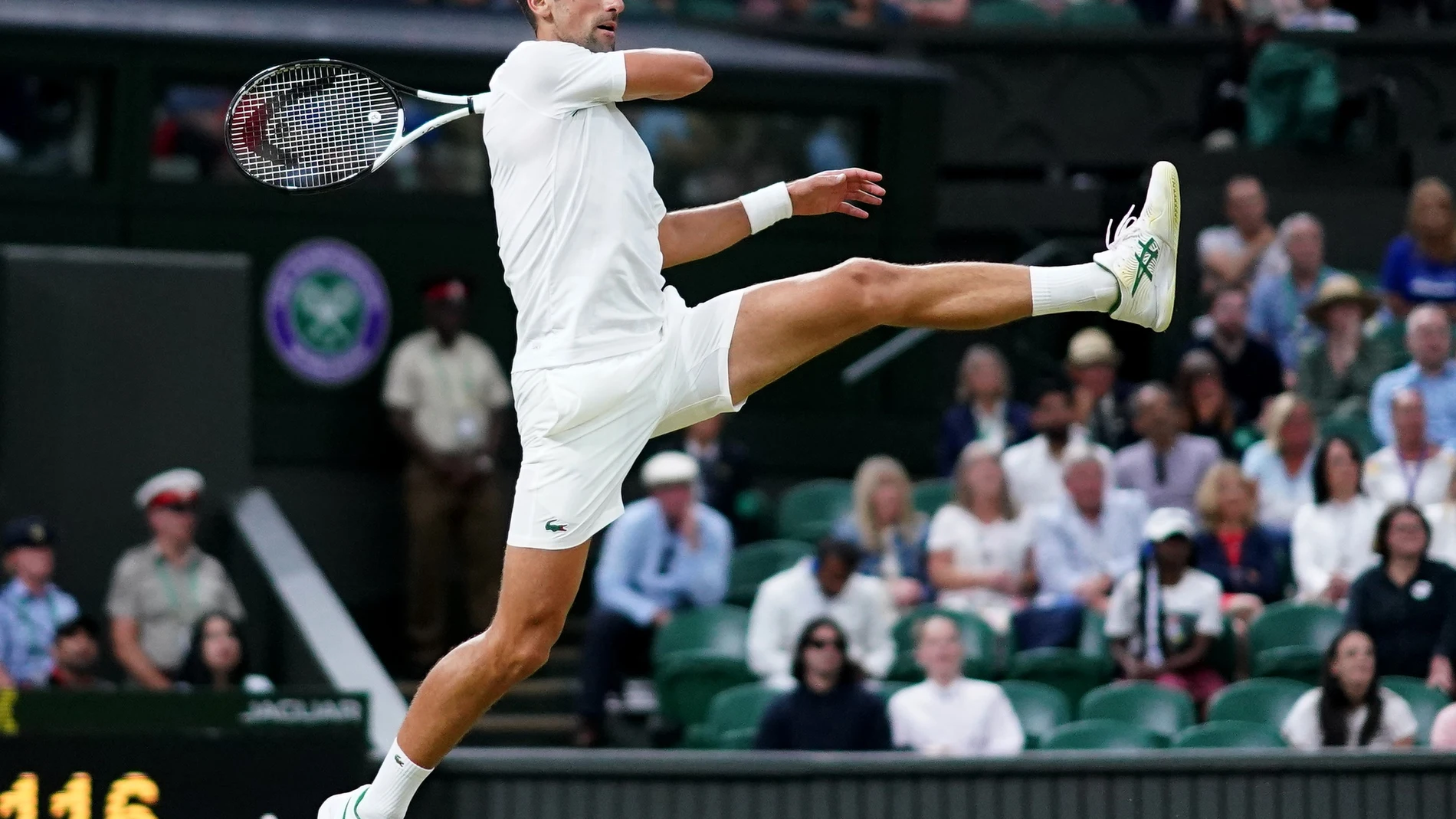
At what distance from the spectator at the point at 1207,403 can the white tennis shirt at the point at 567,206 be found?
5.84 m

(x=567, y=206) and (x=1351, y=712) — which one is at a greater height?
(x=567, y=206)

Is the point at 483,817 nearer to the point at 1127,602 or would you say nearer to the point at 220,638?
the point at 220,638

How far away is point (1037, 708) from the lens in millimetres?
8688

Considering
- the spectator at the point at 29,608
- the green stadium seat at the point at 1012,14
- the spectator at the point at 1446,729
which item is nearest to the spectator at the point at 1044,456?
the spectator at the point at 1446,729

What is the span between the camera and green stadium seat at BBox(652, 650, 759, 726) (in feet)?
29.6

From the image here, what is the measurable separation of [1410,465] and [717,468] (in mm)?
2932

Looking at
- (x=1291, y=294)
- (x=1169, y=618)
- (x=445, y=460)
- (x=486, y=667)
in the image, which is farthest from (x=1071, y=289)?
(x=1291, y=294)

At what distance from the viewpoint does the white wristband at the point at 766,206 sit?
5535 millimetres

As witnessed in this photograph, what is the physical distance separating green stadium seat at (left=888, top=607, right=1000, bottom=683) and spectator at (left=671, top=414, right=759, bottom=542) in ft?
5.00

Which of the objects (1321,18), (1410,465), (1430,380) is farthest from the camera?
(1321,18)

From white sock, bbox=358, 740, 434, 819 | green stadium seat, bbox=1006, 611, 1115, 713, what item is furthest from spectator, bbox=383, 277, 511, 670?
white sock, bbox=358, 740, 434, 819

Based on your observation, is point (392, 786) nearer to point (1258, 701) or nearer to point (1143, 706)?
point (1143, 706)

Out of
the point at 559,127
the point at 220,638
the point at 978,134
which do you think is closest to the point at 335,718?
the point at 220,638

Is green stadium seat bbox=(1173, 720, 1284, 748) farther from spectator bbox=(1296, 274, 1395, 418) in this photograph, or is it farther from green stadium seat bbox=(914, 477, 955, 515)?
spectator bbox=(1296, 274, 1395, 418)
